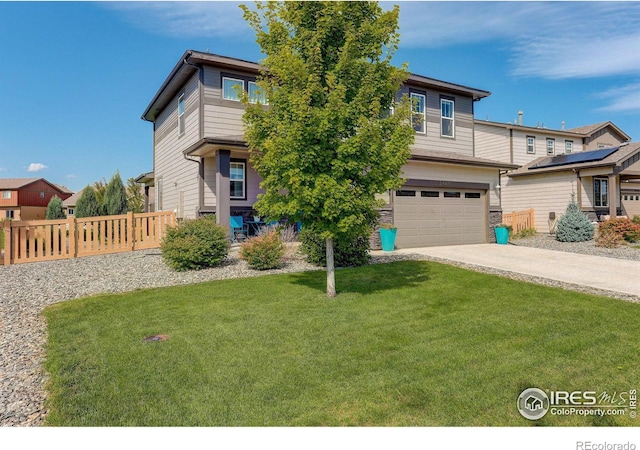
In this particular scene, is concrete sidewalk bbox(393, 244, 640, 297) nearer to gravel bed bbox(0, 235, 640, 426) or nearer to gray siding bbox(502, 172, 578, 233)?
gravel bed bbox(0, 235, 640, 426)

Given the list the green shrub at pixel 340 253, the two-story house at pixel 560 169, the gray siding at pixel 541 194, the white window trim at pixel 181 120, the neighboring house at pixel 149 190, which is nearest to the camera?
the green shrub at pixel 340 253

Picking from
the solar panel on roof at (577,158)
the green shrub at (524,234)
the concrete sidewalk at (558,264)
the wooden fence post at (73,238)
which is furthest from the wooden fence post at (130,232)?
the solar panel on roof at (577,158)

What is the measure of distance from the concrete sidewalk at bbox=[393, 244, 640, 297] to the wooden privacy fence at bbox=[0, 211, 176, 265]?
850 centimetres

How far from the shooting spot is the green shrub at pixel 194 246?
8.77 m

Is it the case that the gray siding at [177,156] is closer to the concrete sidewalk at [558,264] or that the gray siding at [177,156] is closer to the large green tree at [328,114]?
the large green tree at [328,114]

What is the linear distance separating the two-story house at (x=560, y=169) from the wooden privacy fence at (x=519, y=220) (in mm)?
1147

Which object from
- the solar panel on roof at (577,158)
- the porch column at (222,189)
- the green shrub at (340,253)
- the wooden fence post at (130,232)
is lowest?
the green shrub at (340,253)

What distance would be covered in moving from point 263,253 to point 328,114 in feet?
14.5

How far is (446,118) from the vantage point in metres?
16.7

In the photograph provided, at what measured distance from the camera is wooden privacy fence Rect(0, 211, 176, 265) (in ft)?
33.1

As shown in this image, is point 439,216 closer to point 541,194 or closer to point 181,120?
point 541,194

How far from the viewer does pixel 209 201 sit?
1324cm

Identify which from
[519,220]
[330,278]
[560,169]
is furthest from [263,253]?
[560,169]

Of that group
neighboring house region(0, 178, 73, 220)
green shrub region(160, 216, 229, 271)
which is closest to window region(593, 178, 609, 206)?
green shrub region(160, 216, 229, 271)
